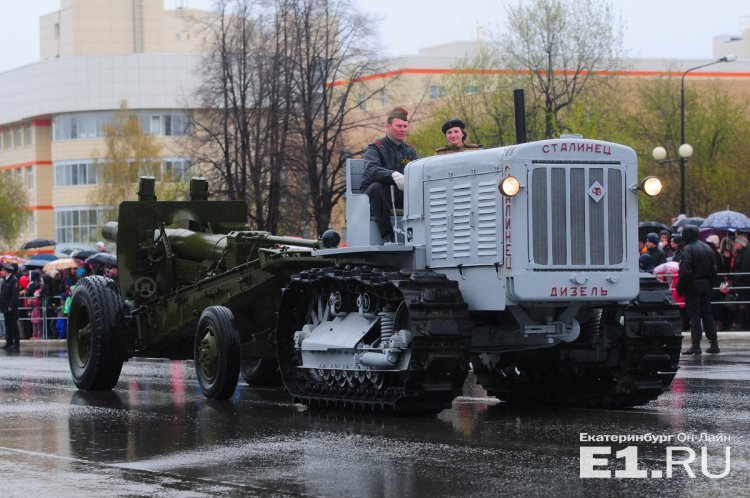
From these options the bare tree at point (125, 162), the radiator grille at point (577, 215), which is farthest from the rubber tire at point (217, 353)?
the bare tree at point (125, 162)

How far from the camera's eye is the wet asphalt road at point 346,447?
9.21 metres

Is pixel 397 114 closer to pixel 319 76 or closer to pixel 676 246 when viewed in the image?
pixel 676 246

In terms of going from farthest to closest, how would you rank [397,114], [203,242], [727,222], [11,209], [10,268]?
1. [11,209]
2. [10,268]
3. [727,222]
4. [203,242]
5. [397,114]

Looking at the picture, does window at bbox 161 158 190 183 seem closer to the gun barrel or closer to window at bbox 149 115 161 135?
window at bbox 149 115 161 135

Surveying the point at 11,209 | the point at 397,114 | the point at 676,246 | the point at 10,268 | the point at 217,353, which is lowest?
the point at 217,353

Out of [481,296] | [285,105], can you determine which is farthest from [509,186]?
[285,105]

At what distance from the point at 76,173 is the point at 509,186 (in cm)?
10581

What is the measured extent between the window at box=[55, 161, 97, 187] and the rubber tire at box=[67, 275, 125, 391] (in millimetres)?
98810

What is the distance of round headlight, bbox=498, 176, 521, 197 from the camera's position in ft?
41.8

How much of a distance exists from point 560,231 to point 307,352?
2.94 meters

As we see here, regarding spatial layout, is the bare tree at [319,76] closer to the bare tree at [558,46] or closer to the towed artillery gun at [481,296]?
the bare tree at [558,46]

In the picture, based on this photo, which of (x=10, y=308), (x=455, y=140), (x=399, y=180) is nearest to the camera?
(x=399, y=180)

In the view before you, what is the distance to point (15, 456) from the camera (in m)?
11.1

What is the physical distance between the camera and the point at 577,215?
13.2m
